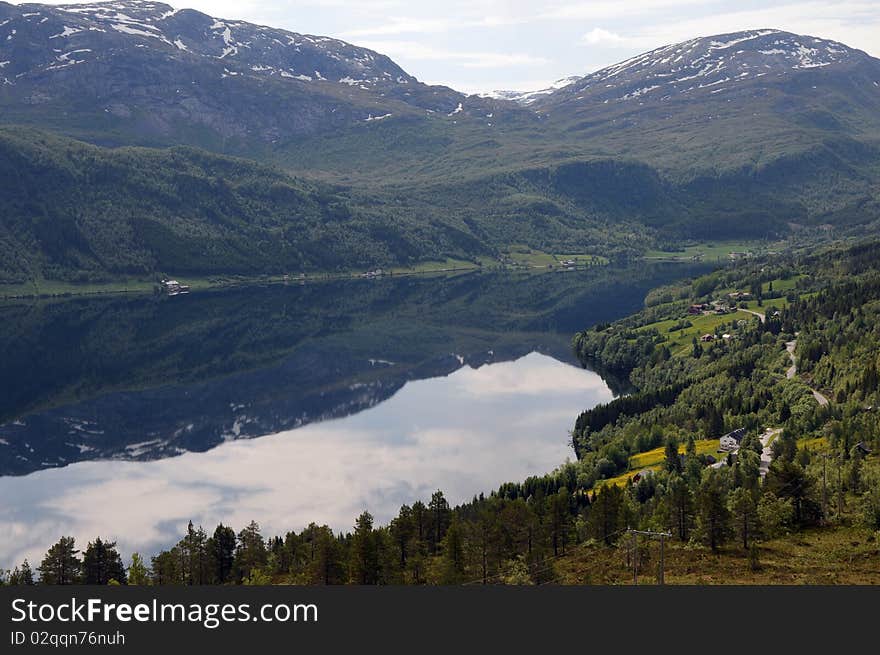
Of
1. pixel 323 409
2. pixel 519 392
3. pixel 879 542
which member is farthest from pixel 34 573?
pixel 519 392

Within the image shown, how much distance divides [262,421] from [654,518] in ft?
251

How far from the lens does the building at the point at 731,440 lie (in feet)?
273

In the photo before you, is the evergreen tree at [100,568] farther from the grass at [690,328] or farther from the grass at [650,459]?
the grass at [690,328]

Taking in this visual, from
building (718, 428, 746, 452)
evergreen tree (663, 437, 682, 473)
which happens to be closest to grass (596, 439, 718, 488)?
building (718, 428, 746, 452)

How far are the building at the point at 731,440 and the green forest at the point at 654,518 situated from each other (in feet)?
2.55

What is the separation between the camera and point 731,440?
84000mm

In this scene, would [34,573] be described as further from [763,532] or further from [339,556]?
[763,532]

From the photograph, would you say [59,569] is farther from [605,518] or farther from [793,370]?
[793,370]

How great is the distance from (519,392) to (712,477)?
71.0m

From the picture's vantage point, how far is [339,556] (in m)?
53.7

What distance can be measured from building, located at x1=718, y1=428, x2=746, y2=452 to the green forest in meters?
0.78

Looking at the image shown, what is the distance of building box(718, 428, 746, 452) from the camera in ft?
273

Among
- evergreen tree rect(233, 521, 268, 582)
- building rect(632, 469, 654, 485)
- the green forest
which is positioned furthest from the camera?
building rect(632, 469, 654, 485)

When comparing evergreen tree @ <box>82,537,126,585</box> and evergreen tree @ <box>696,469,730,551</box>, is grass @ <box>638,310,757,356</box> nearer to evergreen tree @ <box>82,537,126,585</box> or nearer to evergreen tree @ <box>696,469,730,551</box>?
evergreen tree @ <box>696,469,730,551</box>
